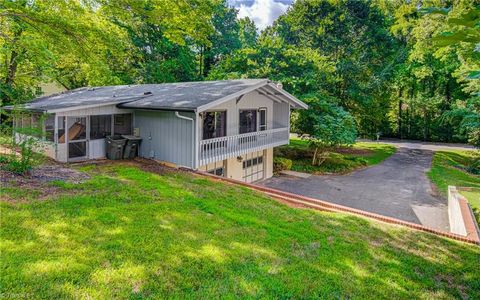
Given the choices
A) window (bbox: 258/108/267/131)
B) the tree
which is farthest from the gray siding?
the tree

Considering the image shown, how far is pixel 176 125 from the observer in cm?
1245

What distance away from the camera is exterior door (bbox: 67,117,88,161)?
12.2 metres

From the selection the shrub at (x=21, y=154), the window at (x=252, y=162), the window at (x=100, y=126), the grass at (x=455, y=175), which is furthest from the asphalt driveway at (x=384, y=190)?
the shrub at (x=21, y=154)

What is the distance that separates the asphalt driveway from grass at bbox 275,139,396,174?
1026 mm

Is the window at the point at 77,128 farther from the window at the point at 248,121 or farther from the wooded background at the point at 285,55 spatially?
the window at the point at 248,121

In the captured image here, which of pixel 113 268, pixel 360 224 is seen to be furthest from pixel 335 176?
pixel 113 268

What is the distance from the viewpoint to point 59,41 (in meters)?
11.0

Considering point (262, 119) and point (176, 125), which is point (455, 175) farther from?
point (176, 125)

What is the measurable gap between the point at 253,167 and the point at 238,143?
3067mm

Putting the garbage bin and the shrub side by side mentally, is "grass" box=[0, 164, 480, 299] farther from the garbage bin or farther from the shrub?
the garbage bin

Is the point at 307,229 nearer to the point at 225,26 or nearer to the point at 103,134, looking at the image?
the point at 103,134

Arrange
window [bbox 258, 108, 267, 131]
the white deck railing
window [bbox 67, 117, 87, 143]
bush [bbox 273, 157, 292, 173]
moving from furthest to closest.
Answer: bush [bbox 273, 157, 292, 173]
window [bbox 258, 108, 267, 131]
the white deck railing
window [bbox 67, 117, 87, 143]

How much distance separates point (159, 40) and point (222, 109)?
19.1m

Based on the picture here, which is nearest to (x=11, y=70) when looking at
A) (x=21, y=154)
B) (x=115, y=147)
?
(x=115, y=147)
